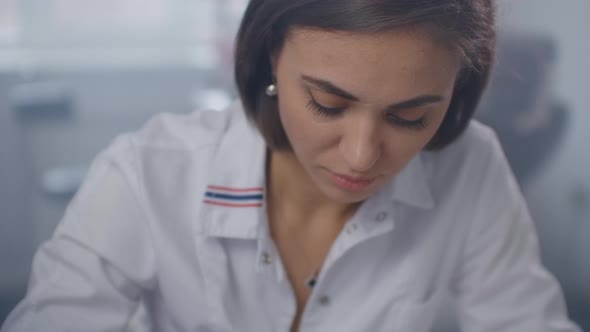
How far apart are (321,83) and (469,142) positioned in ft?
1.31

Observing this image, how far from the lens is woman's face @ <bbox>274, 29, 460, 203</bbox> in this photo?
593mm

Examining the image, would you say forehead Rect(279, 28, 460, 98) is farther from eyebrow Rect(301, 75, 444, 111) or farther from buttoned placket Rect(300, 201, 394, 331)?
buttoned placket Rect(300, 201, 394, 331)

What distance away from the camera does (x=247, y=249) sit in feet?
2.71


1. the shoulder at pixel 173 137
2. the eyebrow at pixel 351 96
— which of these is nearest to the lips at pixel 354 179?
the eyebrow at pixel 351 96

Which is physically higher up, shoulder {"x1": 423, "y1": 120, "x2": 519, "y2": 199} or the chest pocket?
shoulder {"x1": 423, "y1": 120, "x2": 519, "y2": 199}

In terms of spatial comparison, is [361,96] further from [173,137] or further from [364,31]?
[173,137]

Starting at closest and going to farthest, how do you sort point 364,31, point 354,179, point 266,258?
point 364,31
point 354,179
point 266,258

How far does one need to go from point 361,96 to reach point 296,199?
0.31 metres

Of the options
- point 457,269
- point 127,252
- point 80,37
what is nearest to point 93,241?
point 127,252

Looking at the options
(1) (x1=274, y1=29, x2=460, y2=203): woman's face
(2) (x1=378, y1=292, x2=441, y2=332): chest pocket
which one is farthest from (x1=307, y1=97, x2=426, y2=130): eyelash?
(2) (x1=378, y1=292, x2=441, y2=332): chest pocket

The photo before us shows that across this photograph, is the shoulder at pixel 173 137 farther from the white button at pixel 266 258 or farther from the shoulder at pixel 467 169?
the shoulder at pixel 467 169

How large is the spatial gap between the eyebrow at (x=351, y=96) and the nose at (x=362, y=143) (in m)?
0.03

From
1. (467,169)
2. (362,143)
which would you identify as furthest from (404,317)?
(362,143)

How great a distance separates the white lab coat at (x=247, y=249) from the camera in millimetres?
767
